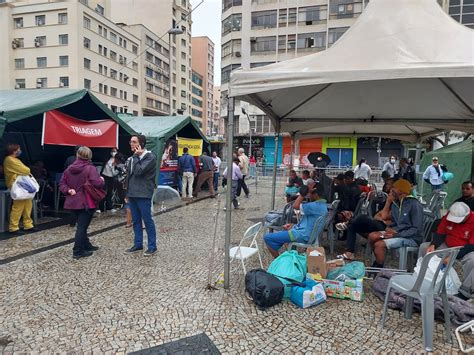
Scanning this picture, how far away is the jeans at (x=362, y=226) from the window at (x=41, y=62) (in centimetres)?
4624

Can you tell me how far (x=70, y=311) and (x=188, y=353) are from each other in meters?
1.47

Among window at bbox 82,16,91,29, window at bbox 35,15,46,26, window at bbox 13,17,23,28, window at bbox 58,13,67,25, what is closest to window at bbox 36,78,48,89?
window at bbox 35,15,46,26

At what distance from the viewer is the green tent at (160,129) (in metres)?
10.0

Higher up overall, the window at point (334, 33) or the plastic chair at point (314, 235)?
the window at point (334, 33)

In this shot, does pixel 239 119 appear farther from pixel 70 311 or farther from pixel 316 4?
pixel 70 311

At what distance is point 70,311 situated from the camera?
3387 millimetres

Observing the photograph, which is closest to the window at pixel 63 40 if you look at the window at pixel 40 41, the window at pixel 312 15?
the window at pixel 40 41

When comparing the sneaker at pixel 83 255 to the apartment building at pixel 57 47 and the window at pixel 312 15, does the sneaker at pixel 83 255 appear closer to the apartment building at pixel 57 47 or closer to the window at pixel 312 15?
the window at pixel 312 15

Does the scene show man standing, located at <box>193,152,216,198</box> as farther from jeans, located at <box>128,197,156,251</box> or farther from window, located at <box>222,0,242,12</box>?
window, located at <box>222,0,242,12</box>

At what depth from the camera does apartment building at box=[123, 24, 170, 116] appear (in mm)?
52656

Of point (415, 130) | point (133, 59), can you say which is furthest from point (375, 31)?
point (133, 59)

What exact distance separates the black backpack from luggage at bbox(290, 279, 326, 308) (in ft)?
0.50

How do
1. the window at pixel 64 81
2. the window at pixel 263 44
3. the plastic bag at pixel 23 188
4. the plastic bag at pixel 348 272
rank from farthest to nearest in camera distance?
the window at pixel 64 81, the window at pixel 263 44, the plastic bag at pixel 23 188, the plastic bag at pixel 348 272

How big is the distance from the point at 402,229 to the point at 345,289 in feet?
4.17
